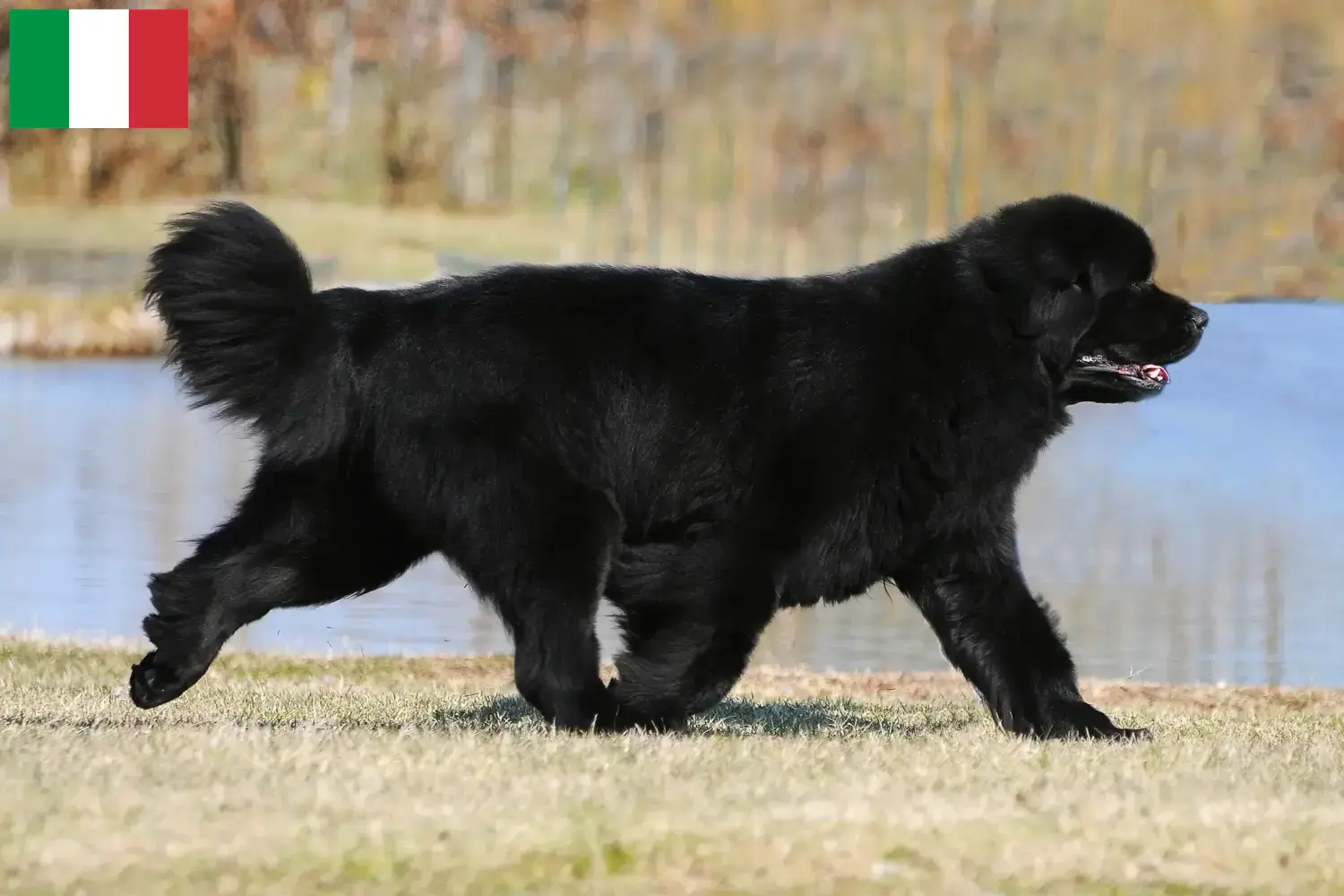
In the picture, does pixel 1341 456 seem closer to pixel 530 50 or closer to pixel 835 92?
pixel 835 92

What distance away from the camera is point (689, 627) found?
6547 millimetres

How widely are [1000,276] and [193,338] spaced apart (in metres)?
2.48

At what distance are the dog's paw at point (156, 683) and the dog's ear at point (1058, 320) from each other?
2805mm

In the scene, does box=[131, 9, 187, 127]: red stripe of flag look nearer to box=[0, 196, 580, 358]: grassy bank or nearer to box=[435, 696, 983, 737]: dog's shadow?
box=[0, 196, 580, 358]: grassy bank

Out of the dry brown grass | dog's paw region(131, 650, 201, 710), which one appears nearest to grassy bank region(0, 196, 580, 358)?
the dry brown grass

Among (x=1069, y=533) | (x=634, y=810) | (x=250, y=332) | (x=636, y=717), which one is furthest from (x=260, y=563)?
(x=1069, y=533)

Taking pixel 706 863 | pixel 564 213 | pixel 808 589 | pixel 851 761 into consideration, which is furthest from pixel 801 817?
pixel 564 213

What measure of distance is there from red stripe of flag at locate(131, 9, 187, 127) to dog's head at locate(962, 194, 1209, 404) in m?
30.1

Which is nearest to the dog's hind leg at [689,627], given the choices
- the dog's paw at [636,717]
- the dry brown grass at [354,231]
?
the dog's paw at [636,717]

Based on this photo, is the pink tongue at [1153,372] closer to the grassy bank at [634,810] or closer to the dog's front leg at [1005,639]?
the dog's front leg at [1005,639]

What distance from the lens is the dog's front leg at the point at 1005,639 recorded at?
6.97m

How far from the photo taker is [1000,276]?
6812mm

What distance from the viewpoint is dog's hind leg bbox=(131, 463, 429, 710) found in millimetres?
6598

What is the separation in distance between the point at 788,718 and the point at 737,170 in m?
31.0
